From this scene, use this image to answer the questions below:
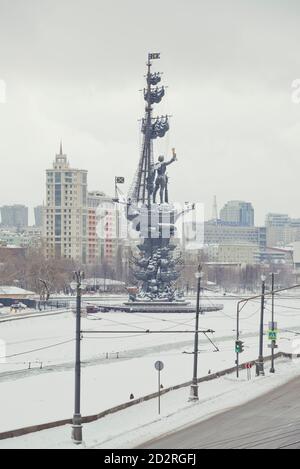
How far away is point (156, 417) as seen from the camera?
116ft

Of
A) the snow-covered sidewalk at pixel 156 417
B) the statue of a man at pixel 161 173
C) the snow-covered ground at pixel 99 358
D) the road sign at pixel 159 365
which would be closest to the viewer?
the snow-covered sidewalk at pixel 156 417

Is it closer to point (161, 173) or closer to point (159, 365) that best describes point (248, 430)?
point (159, 365)

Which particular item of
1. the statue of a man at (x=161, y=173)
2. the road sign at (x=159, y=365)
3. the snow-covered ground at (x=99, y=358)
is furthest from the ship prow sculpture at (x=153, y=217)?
the road sign at (x=159, y=365)

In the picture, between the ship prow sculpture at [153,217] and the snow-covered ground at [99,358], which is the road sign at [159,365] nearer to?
the snow-covered ground at [99,358]

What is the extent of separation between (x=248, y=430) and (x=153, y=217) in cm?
8063

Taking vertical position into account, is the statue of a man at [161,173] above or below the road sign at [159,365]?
above

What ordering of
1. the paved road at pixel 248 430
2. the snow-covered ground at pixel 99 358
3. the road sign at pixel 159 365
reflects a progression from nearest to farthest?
the paved road at pixel 248 430
the road sign at pixel 159 365
the snow-covered ground at pixel 99 358

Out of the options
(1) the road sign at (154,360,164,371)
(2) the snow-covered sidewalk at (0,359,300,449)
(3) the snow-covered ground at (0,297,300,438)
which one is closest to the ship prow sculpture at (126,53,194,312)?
(3) the snow-covered ground at (0,297,300,438)

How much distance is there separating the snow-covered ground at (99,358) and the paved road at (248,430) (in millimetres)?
5019

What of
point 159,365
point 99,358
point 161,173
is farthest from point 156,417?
point 161,173

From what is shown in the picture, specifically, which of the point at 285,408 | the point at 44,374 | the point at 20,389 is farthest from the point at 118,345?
the point at 285,408

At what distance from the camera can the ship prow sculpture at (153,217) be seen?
11062cm

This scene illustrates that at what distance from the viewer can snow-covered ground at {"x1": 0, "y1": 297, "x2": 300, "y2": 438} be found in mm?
39750
